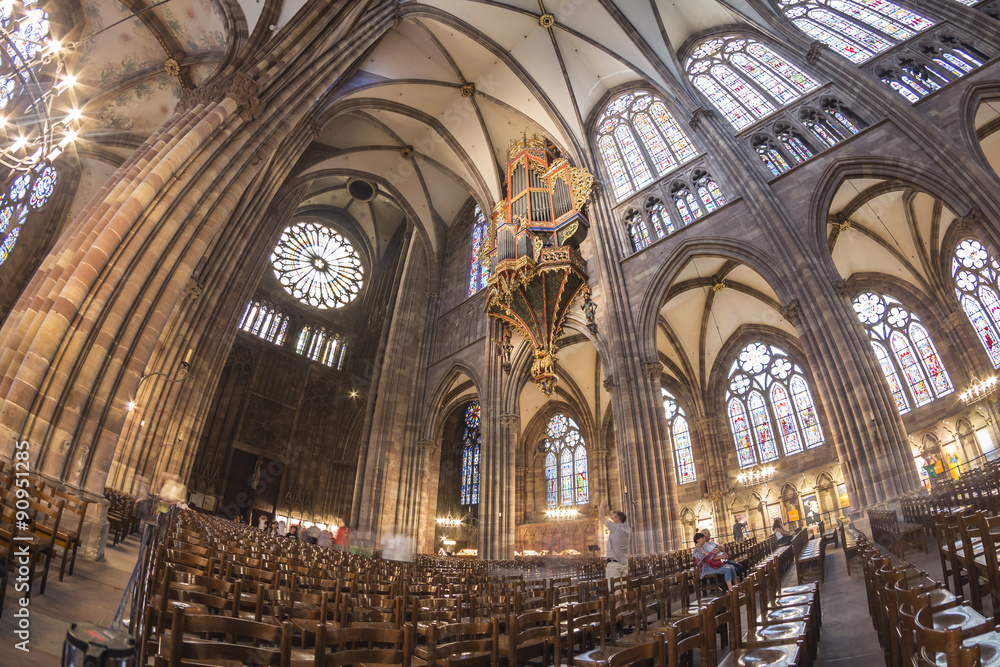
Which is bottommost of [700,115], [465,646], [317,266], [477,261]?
[465,646]

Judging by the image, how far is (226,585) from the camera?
9.59ft

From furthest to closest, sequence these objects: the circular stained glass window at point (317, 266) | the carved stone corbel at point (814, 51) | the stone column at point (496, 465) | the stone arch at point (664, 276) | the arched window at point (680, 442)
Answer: the circular stained glass window at point (317, 266) < the arched window at point (680, 442) < the stone column at point (496, 465) < the stone arch at point (664, 276) < the carved stone corbel at point (814, 51)

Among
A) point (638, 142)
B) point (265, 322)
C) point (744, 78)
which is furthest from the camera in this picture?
point (265, 322)

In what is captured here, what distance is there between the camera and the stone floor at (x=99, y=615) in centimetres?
215

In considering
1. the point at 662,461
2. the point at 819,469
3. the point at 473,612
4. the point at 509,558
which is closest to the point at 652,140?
the point at 662,461

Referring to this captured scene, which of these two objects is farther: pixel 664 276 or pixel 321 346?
pixel 321 346

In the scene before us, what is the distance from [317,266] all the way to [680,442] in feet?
65.3

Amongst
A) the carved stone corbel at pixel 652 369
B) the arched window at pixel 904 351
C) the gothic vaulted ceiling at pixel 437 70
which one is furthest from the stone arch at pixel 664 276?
the arched window at pixel 904 351

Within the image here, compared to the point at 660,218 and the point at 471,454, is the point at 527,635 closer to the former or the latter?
the point at 660,218

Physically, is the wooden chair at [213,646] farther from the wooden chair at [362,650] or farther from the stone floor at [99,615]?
the stone floor at [99,615]

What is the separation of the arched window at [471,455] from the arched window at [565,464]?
386cm

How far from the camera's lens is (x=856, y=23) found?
13445 millimetres

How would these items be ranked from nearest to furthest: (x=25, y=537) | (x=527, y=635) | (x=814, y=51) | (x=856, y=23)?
(x=527, y=635), (x=25, y=537), (x=814, y=51), (x=856, y=23)

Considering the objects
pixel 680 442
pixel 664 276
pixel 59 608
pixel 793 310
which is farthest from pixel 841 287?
pixel 59 608
